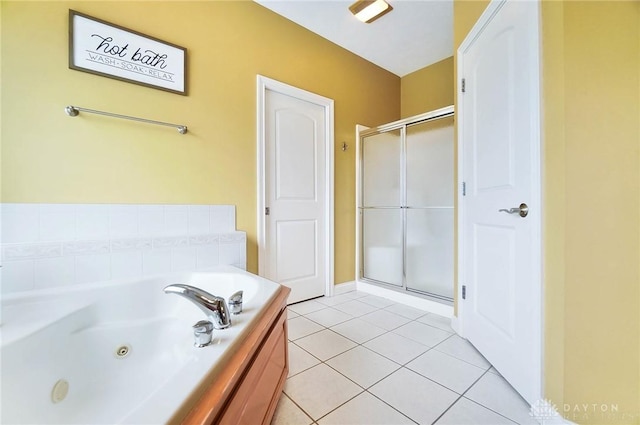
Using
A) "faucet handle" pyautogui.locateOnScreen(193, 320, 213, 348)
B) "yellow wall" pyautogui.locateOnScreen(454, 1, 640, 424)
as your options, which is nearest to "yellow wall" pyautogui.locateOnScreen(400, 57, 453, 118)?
"yellow wall" pyautogui.locateOnScreen(454, 1, 640, 424)

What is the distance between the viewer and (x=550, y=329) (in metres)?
1.05

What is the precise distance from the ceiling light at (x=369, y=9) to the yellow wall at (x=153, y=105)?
0.58m

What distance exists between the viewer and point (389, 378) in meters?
1.36

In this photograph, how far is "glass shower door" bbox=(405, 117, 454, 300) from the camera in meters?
2.27

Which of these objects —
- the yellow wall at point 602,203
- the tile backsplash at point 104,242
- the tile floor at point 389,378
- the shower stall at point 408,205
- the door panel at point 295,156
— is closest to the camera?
the yellow wall at point 602,203

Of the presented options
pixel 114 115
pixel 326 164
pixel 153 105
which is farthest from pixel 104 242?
pixel 326 164

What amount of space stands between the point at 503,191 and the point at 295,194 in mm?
1646

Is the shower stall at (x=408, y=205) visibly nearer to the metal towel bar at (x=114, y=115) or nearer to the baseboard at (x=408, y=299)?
the baseboard at (x=408, y=299)

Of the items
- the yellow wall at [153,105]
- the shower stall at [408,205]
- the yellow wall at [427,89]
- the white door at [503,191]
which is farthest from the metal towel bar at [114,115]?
the yellow wall at [427,89]

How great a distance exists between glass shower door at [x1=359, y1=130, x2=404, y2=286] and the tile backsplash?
1.48 meters

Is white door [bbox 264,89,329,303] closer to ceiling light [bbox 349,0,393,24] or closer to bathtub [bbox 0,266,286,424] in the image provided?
ceiling light [bbox 349,0,393,24]

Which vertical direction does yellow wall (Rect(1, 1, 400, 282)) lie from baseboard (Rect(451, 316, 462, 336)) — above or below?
above

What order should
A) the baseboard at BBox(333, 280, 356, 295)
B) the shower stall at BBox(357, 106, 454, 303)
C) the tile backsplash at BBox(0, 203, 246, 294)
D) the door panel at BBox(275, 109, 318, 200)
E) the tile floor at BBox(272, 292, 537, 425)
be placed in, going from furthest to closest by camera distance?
1. the baseboard at BBox(333, 280, 356, 295)
2. the door panel at BBox(275, 109, 318, 200)
3. the shower stall at BBox(357, 106, 454, 303)
4. the tile backsplash at BBox(0, 203, 246, 294)
5. the tile floor at BBox(272, 292, 537, 425)

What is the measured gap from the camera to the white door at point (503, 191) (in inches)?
44.4
